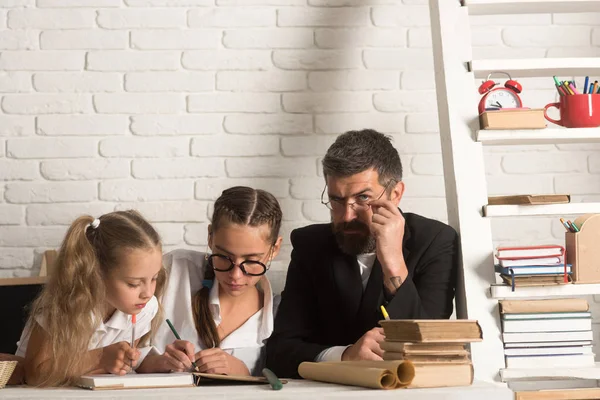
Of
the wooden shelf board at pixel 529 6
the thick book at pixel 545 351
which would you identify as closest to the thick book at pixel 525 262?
the thick book at pixel 545 351

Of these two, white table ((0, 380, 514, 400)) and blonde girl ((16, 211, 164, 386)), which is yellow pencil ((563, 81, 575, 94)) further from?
blonde girl ((16, 211, 164, 386))

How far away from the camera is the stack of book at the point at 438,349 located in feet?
6.34

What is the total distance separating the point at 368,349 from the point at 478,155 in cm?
72

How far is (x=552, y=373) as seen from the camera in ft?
7.84

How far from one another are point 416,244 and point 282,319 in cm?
52

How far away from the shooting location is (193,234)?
Answer: 3.09 meters

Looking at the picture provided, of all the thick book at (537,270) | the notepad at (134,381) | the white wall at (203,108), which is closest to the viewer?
the notepad at (134,381)

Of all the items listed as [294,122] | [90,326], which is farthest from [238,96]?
[90,326]

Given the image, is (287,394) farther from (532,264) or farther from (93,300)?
(532,264)

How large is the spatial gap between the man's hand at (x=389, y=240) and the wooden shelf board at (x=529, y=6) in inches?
29.5

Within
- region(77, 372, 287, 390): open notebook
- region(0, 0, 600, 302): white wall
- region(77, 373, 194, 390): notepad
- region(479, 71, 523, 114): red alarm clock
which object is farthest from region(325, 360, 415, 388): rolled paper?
region(0, 0, 600, 302): white wall

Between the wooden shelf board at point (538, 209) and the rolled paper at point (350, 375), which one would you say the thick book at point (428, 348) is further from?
the wooden shelf board at point (538, 209)

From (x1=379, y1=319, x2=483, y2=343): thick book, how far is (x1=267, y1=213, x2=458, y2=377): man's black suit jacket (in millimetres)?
476

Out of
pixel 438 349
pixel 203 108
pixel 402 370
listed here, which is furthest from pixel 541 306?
pixel 203 108
